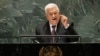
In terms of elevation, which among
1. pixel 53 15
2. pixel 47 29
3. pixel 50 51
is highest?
pixel 53 15

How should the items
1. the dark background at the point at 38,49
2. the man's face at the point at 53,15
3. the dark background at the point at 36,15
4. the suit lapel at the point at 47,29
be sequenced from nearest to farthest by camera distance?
the dark background at the point at 38,49
the suit lapel at the point at 47,29
the man's face at the point at 53,15
the dark background at the point at 36,15

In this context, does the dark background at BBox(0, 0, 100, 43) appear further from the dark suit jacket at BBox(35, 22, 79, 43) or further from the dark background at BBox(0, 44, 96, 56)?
the dark background at BBox(0, 44, 96, 56)

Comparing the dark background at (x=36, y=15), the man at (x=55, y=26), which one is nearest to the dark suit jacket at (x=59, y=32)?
the man at (x=55, y=26)

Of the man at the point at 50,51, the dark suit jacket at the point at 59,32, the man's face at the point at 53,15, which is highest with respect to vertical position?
the man's face at the point at 53,15

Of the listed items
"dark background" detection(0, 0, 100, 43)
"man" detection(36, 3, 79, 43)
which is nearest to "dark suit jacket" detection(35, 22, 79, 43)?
"man" detection(36, 3, 79, 43)

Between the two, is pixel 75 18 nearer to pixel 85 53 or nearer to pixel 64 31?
pixel 64 31

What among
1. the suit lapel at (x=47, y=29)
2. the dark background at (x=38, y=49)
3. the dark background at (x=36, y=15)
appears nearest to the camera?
the dark background at (x=38, y=49)

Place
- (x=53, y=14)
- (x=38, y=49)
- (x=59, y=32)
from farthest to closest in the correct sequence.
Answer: (x=53, y=14), (x=59, y=32), (x=38, y=49)

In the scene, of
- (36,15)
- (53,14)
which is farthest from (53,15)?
(36,15)

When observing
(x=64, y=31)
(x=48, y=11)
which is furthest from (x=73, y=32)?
(x=48, y=11)

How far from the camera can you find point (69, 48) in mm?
1737

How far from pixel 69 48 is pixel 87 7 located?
5.88 ft

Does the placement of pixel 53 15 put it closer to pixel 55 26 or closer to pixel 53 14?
pixel 53 14

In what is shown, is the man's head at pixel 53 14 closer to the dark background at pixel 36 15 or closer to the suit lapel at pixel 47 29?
the suit lapel at pixel 47 29
